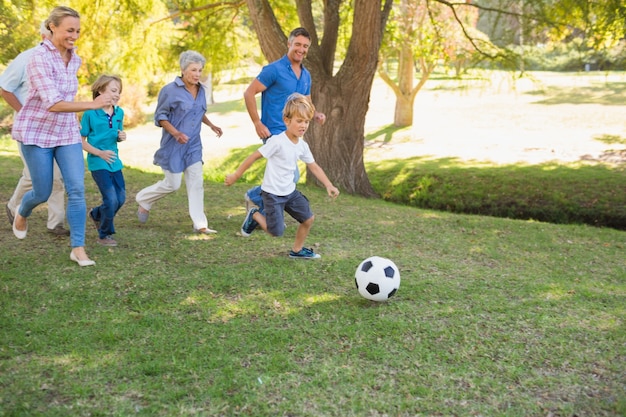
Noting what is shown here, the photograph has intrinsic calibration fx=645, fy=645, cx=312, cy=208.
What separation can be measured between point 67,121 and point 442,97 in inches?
1030

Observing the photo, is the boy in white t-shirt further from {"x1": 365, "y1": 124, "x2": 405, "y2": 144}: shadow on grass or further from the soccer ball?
{"x1": 365, "y1": 124, "x2": 405, "y2": 144}: shadow on grass

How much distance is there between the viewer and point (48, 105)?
16.7ft

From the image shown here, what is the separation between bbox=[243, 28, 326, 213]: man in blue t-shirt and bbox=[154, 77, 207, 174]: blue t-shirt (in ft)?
1.87

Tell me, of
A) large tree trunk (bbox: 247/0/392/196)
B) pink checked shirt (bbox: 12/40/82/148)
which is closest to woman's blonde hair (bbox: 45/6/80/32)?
pink checked shirt (bbox: 12/40/82/148)

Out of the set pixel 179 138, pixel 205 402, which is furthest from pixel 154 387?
pixel 179 138

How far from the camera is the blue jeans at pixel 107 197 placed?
249 inches

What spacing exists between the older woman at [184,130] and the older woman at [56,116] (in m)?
1.27

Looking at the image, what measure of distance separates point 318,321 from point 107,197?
2.70 m

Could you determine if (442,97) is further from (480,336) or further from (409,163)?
(480,336)

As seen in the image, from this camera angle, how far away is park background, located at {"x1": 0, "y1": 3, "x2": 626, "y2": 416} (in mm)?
3795

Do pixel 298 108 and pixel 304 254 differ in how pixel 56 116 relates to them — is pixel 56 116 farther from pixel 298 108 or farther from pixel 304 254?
pixel 304 254

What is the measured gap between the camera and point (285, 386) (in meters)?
3.89

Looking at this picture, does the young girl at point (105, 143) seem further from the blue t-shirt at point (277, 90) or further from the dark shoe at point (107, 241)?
the blue t-shirt at point (277, 90)

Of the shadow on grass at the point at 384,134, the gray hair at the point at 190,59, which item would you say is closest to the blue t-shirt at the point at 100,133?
the gray hair at the point at 190,59
